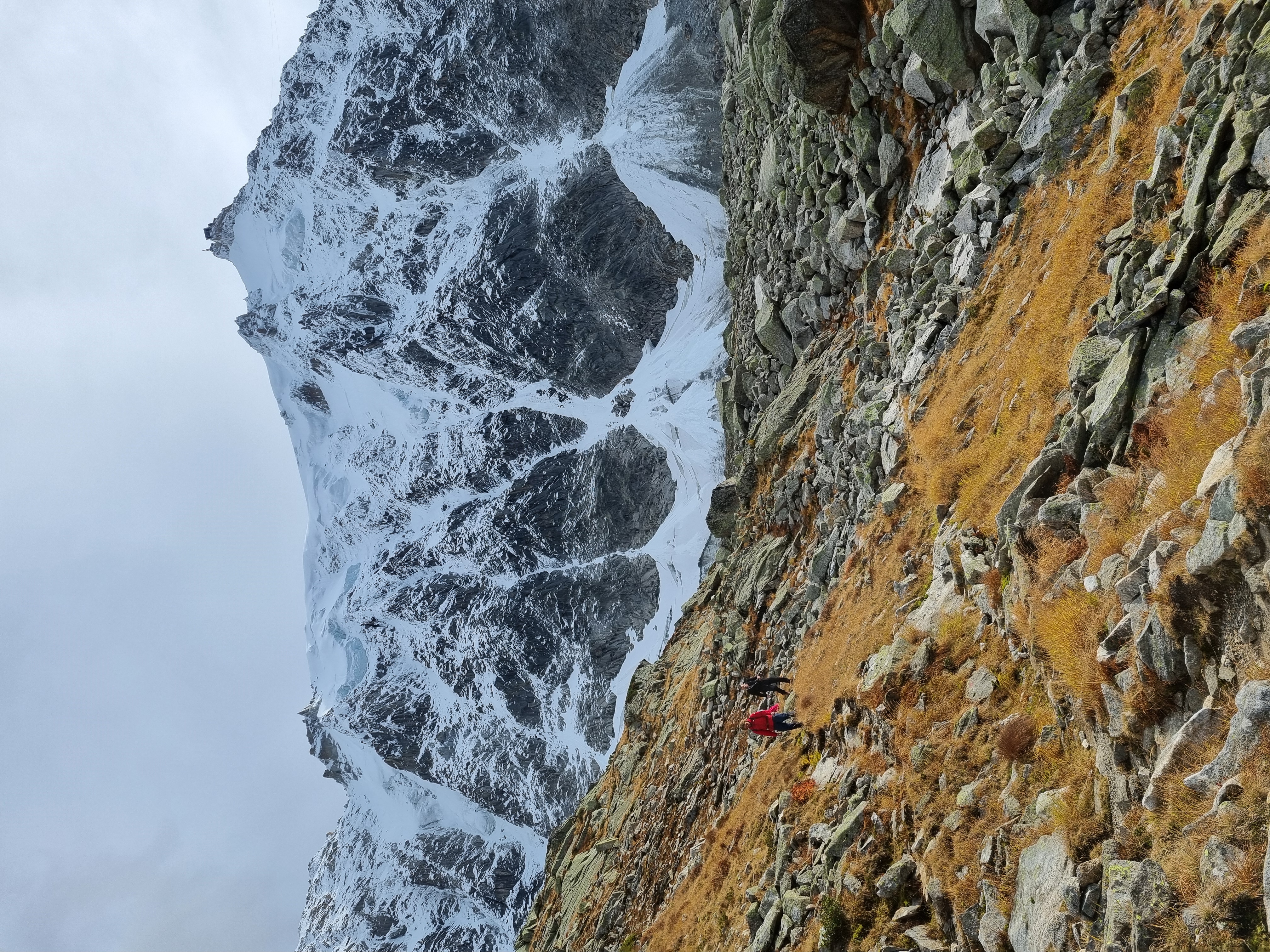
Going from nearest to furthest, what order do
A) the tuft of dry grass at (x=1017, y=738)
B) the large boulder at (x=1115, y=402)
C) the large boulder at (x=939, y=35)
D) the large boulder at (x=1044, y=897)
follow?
the large boulder at (x=1044, y=897) → the tuft of dry grass at (x=1017, y=738) → the large boulder at (x=1115, y=402) → the large boulder at (x=939, y=35)

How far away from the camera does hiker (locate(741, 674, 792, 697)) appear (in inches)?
574

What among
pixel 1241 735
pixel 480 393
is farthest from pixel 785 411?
pixel 480 393

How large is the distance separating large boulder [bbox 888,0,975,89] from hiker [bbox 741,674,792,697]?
42.3 ft

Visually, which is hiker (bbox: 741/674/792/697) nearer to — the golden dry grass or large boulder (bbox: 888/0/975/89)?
the golden dry grass

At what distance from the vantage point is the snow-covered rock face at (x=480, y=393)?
62344 millimetres

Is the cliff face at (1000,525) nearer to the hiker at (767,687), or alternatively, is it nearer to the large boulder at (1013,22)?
the large boulder at (1013,22)

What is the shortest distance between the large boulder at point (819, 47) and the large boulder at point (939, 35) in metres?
3.22

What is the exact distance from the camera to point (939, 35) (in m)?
14.1

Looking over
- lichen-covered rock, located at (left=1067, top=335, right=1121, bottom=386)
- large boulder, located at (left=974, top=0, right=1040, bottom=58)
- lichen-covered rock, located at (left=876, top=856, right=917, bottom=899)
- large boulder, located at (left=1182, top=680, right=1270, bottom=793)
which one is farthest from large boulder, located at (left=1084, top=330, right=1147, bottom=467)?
large boulder, located at (left=974, top=0, right=1040, bottom=58)

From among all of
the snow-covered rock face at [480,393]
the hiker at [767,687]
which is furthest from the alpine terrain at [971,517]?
the snow-covered rock face at [480,393]

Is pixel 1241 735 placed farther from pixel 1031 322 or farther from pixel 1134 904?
pixel 1031 322

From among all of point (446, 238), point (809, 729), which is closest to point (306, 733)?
point (446, 238)

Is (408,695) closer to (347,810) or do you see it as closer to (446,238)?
(347,810)

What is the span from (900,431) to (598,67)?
6594 cm
